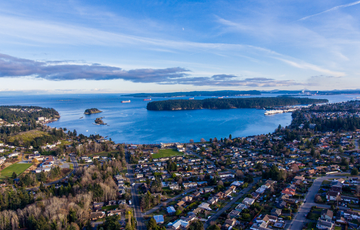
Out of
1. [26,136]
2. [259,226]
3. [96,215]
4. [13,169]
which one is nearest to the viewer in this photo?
[259,226]

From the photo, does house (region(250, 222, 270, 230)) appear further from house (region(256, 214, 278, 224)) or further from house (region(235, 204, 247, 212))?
house (region(235, 204, 247, 212))

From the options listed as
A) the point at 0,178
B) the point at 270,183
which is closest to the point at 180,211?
the point at 270,183

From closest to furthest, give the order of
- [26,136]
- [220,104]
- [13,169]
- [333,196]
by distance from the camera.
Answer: [333,196], [13,169], [26,136], [220,104]

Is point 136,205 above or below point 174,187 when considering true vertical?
below

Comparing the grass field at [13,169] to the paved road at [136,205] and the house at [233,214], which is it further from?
the house at [233,214]

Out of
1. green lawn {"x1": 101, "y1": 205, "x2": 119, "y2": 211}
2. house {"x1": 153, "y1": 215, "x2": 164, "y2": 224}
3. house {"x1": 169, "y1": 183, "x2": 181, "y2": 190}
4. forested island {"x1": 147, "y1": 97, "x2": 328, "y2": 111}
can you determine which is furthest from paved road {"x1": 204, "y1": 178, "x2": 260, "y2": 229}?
forested island {"x1": 147, "y1": 97, "x2": 328, "y2": 111}

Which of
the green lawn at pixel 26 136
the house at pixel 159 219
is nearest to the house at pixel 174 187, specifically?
the house at pixel 159 219

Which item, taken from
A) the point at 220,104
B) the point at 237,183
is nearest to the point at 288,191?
the point at 237,183

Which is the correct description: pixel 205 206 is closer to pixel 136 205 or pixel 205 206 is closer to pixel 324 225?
pixel 136 205
